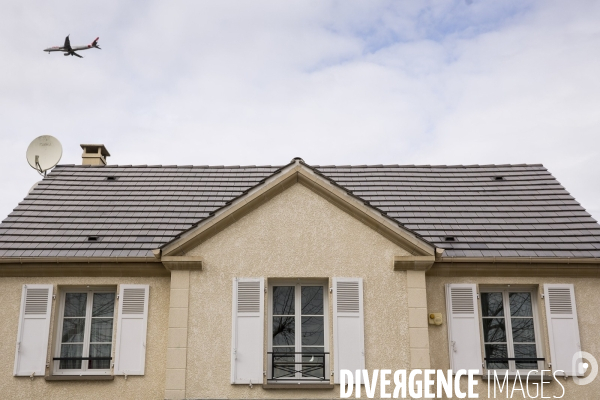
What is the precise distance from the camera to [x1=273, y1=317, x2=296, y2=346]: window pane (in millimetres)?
13828

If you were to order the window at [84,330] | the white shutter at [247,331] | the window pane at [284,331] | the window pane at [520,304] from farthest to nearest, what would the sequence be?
the window pane at [520,304] → the window at [84,330] → the window pane at [284,331] → the white shutter at [247,331]

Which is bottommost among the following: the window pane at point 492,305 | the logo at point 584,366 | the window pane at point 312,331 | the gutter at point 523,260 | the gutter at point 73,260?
the logo at point 584,366

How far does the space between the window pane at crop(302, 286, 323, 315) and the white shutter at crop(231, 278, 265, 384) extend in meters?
0.93

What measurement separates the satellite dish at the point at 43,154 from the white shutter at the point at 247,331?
878 centimetres

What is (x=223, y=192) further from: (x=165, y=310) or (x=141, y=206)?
(x=165, y=310)

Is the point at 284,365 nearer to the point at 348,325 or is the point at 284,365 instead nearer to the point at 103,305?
the point at 348,325

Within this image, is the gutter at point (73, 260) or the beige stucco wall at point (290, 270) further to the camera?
the gutter at point (73, 260)

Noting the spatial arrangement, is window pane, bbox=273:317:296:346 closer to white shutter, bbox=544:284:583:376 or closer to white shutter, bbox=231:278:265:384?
white shutter, bbox=231:278:265:384

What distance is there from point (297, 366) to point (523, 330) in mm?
4807

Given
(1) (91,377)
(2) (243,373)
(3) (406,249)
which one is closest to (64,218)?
(1) (91,377)

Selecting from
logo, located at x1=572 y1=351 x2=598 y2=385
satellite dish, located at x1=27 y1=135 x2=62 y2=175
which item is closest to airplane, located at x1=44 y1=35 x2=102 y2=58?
satellite dish, located at x1=27 y1=135 x2=62 y2=175

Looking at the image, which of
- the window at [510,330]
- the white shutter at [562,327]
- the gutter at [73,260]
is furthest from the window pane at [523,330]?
the gutter at [73,260]

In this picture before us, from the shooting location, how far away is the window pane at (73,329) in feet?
47.8

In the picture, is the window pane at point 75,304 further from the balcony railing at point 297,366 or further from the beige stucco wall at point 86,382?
the balcony railing at point 297,366
